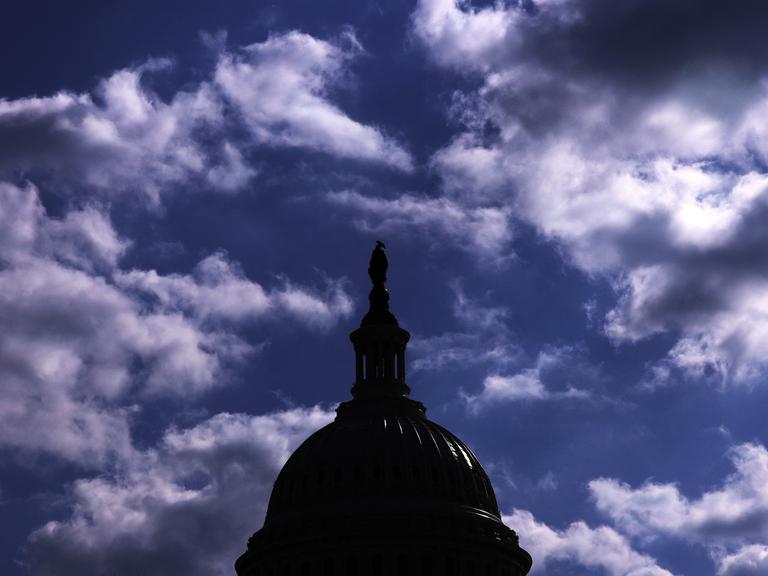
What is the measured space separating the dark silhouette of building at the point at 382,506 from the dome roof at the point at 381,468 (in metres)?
0.08

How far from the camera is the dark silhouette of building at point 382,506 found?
472ft

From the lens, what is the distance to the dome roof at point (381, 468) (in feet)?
484

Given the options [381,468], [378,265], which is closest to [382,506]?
[381,468]

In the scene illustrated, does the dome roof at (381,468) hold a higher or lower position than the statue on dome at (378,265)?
lower

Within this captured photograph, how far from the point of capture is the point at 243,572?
151250mm

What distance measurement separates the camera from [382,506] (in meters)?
146

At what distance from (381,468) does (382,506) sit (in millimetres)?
3764

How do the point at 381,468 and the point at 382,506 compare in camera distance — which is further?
the point at 381,468

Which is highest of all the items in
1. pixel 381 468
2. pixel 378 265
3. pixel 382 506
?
pixel 378 265

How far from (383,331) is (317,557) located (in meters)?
23.8

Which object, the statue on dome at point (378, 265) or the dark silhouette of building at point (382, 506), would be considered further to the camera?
the statue on dome at point (378, 265)

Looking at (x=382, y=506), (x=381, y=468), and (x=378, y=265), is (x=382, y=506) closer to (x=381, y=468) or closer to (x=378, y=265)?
(x=381, y=468)

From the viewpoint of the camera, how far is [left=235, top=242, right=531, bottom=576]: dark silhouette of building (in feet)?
472

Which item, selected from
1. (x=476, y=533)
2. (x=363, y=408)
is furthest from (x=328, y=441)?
(x=476, y=533)
